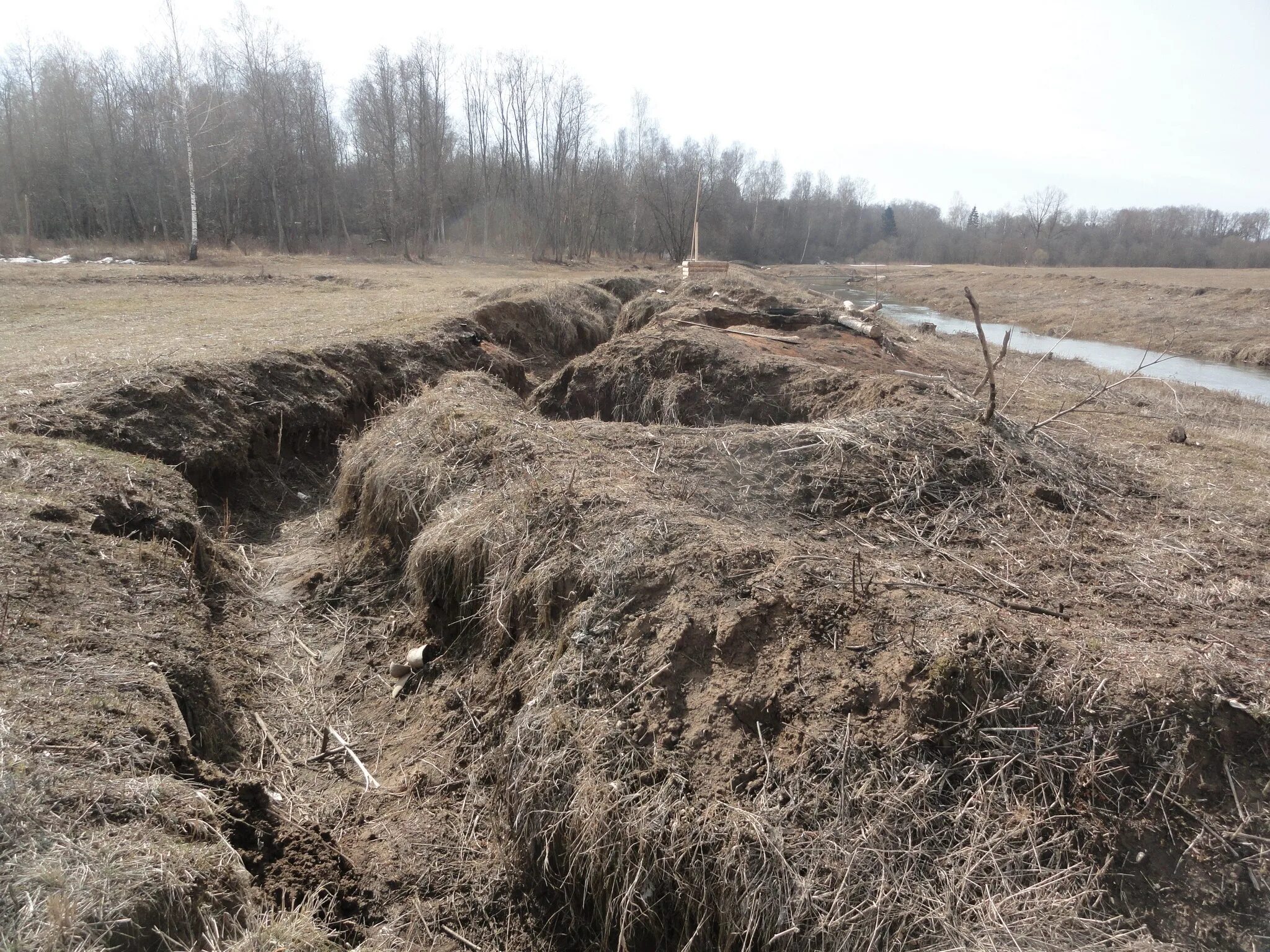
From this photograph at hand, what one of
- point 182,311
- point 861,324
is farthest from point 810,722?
point 182,311

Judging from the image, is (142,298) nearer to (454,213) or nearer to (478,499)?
(478,499)

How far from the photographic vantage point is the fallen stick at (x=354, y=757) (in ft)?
11.7

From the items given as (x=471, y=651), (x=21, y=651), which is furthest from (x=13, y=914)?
(x=471, y=651)

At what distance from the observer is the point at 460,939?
2.83 meters

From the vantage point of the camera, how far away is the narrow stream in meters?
16.7

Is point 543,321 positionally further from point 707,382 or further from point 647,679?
point 647,679

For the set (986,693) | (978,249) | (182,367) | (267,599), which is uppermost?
(978,249)

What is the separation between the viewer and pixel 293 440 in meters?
7.18

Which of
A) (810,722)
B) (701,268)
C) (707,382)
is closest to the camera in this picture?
(810,722)

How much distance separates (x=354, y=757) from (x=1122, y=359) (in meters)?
22.5

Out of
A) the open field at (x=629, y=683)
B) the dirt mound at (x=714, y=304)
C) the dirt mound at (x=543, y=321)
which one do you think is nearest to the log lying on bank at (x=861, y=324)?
the dirt mound at (x=714, y=304)

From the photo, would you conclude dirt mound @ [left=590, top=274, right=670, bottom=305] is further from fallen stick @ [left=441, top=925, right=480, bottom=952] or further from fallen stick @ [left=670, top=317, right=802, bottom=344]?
fallen stick @ [left=441, top=925, right=480, bottom=952]

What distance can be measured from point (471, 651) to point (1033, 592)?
284cm

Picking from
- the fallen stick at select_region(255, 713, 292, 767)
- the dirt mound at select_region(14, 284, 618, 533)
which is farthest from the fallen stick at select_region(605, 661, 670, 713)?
the dirt mound at select_region(14, 284, 618, 533)
